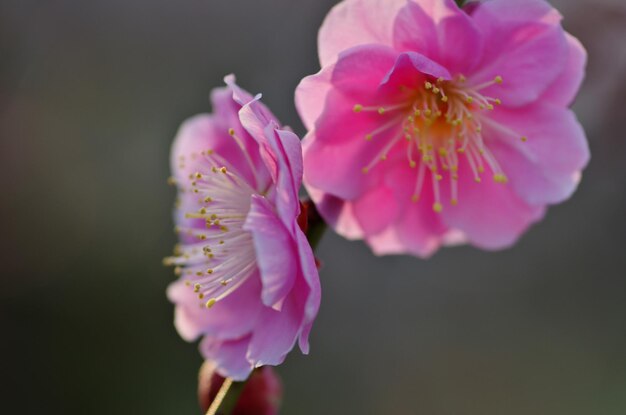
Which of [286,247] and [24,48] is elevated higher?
[286,247]

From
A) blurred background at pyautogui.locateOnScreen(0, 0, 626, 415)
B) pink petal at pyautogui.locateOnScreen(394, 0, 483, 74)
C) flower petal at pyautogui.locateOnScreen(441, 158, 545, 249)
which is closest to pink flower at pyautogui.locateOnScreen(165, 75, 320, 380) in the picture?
pink petal at pyautogui.locateOnScreen(394, 0, 483, 74)

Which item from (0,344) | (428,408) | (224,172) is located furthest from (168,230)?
(224,172)

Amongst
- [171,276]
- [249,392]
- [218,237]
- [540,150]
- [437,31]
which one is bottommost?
[171,276]

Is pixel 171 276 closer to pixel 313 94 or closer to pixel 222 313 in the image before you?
pixel 222 313

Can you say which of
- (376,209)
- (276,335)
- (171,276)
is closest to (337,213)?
(376,209)

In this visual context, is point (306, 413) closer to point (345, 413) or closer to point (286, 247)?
point (345, 413)

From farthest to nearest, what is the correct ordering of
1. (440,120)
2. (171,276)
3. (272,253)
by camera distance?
1. (171,276)
2. (440,120)
3. (272,253)

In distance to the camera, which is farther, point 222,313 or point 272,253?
point 222,313

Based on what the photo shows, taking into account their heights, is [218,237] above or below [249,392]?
above
